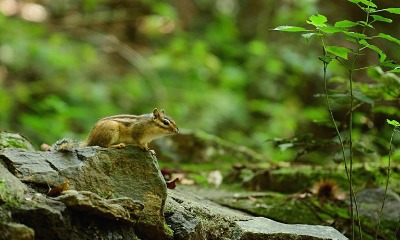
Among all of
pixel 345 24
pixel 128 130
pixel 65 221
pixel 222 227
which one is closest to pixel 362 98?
pixel 345 24

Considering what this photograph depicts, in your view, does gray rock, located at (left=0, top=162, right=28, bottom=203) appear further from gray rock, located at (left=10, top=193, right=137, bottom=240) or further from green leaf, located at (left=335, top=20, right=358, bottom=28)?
green leaf, located at (left=335, top=20, right=358, bottom=28)

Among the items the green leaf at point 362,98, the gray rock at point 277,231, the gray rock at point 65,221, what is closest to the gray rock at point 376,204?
the green leaf at point 362,98

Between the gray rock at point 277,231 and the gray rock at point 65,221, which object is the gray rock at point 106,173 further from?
the gray rock at point 277,231

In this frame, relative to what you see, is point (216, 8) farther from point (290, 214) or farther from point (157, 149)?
point (290, 214)

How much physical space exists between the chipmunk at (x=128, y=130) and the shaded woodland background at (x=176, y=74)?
16.3 ft

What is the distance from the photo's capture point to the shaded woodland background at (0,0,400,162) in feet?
32.7

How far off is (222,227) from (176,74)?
987cm

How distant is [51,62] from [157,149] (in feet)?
18.6

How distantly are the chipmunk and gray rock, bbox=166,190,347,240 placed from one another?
0.43 metres

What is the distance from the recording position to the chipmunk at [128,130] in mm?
3557

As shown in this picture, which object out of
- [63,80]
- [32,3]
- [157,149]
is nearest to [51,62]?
[63,80]

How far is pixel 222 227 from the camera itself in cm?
341

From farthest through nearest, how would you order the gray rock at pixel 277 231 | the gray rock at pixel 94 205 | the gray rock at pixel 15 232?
the gray rock at pixel 277 231 → the gray rock at pixel 94 205 → the gray rock at pixel 15 232

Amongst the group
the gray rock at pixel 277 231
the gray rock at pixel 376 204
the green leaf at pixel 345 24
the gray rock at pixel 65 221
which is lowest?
the gray rock at pixel 376 204
